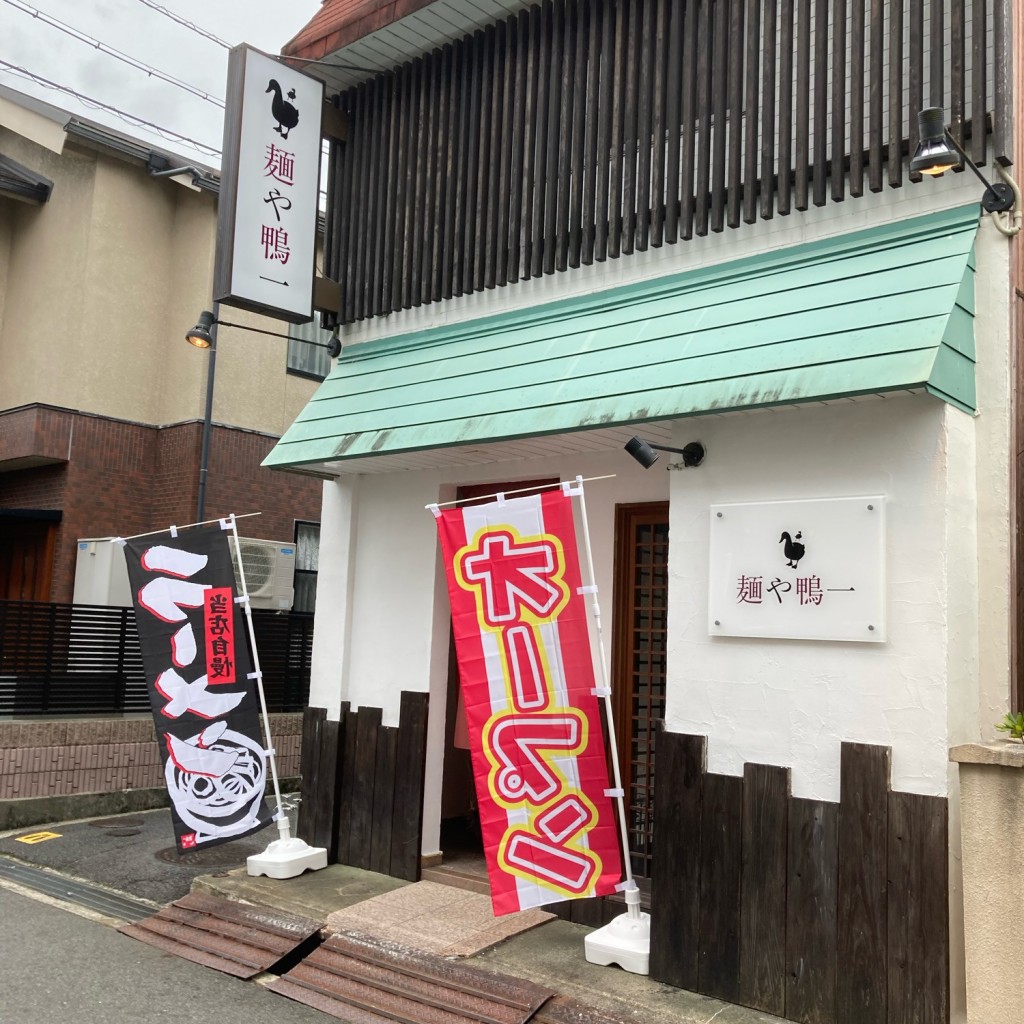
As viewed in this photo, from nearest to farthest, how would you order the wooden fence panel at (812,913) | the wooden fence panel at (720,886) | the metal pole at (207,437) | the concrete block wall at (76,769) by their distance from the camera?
the wooden fence panel at (812,913) < the wooden fence panel at (720,886) < the concrete block wall at (76,769) < the metal pole at (207,437)

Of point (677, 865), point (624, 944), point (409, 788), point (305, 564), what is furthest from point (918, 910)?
point (305, 564)

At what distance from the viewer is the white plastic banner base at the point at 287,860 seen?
26.4ft

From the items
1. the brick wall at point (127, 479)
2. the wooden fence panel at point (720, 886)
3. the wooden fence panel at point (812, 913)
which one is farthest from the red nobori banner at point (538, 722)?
the brick wall at point (127, 479)

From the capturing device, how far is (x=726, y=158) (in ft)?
22.6

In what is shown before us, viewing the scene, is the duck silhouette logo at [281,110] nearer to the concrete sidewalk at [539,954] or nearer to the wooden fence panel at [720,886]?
the concrete sidewalk at [539,954]

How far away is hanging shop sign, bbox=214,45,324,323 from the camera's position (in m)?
8.39

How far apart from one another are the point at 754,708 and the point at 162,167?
44.4ft

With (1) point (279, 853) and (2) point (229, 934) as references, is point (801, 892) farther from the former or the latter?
(1) point (279, 853)

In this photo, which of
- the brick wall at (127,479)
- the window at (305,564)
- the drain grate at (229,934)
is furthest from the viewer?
the window at (305,564)

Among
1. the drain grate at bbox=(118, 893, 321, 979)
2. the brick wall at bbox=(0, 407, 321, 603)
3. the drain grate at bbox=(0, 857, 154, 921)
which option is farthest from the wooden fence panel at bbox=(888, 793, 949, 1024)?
the brick wall at bbox=(0, 407, 321, 603)

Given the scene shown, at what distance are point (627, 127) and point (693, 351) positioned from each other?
230 centimetres

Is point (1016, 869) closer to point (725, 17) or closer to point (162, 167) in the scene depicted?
point (725, 17)

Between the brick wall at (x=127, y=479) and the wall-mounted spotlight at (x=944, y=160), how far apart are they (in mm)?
12401

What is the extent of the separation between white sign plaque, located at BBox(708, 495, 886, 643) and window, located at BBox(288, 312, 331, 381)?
12.1 m
